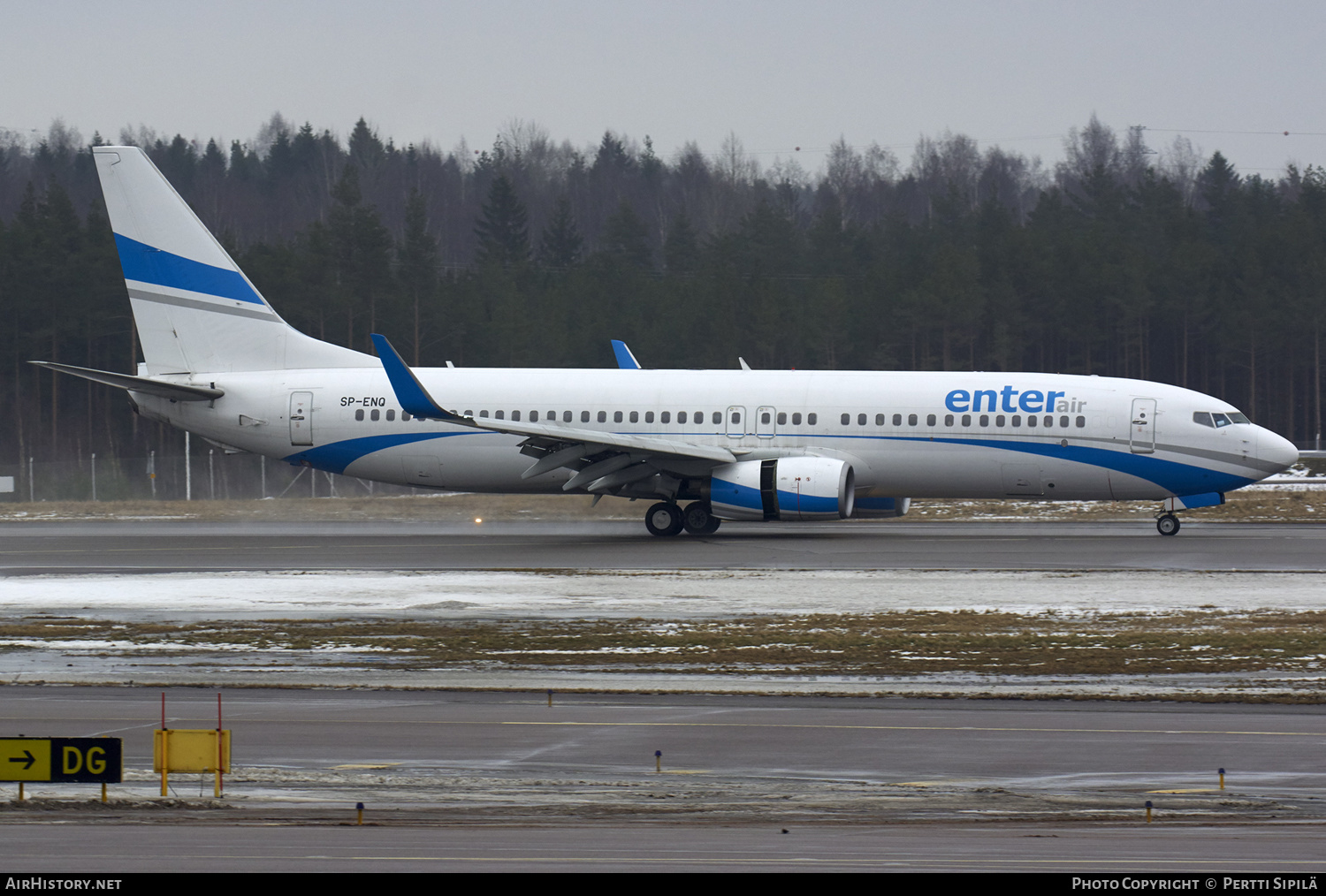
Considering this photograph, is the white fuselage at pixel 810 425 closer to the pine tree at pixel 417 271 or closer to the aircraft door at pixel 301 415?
the aircraft door at pixel 301 415

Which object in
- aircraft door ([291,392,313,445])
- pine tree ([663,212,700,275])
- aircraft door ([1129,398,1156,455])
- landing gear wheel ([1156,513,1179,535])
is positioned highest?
pine tree ([663,212,700,275])

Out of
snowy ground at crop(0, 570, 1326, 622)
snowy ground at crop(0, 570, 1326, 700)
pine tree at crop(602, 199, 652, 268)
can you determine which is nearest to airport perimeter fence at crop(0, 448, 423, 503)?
snowy ground at crop(0, 570, 1326, 622)

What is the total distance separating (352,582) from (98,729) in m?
11.5

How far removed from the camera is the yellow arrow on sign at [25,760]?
9906 millimetres

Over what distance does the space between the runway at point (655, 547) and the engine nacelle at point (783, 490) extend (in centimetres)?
72

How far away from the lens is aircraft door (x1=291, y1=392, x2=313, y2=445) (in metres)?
33.5

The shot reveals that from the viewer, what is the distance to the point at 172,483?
5631cm

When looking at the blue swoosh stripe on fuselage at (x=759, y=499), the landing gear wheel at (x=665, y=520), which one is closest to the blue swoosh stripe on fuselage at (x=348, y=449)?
the landing gear wheel at (x=665, y=520)

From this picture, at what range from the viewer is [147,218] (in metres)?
34.3

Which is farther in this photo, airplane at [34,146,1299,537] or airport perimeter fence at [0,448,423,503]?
airport perimeter fence at [0,448,423,503]

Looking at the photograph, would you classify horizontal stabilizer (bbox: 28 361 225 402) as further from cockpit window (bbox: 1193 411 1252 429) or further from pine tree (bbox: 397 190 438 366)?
pine tree (bbox: 397 190 438 366)

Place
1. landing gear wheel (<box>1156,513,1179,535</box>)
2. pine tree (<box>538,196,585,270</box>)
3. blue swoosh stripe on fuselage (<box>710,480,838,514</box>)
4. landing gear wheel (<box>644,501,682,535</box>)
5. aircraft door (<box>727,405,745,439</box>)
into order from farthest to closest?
pine tree (<box>538,196,585,270</box>) < aircraft door (<box>727,405,745,439</box>) < landing gear wheel (<box>644,501,682,535</box>) < landing gear wheel (<box>1156,513,1179,535</box>) < blue swoosh stripe on fuselage (<box>710,480,838,514</box>)

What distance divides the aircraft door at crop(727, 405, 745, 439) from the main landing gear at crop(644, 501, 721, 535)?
5.34ft

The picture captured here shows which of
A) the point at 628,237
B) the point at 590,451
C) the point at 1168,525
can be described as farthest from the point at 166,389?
the point at 628,237
